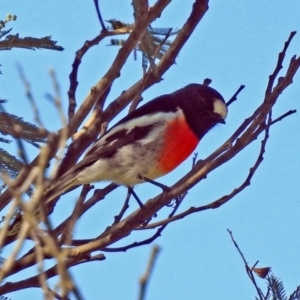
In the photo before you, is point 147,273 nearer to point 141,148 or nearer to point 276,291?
point 276,291

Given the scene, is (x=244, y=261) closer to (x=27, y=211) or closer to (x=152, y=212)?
(x=152, y=212)

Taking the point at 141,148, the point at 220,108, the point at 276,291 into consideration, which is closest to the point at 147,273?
the point at 276,291

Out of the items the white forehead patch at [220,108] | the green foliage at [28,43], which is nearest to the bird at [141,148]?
the white forehead patch at [220,108]

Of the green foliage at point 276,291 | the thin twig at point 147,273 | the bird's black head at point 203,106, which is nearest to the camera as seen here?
the thin twig at point 147,273

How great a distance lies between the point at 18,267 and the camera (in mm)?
2998

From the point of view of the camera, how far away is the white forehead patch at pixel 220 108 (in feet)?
16.2

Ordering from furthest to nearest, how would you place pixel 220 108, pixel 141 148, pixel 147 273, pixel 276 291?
pixel 220 108 → pixel 141 148 → pixel 276 291 → pixel 147 273

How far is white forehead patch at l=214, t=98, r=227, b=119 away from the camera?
4934 mm

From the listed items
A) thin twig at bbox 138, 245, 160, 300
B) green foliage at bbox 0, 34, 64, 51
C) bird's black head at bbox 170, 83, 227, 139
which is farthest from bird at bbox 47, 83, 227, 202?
thin twig at bbox 138, 245, 160, 300

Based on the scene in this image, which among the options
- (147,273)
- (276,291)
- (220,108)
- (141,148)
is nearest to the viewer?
(147,273)

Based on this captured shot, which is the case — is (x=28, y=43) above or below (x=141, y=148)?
below

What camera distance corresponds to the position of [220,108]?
16.2 feet

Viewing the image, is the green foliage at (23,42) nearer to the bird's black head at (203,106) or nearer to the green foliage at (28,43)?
the green foliage at (28,43)

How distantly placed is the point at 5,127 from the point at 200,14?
1.02m
